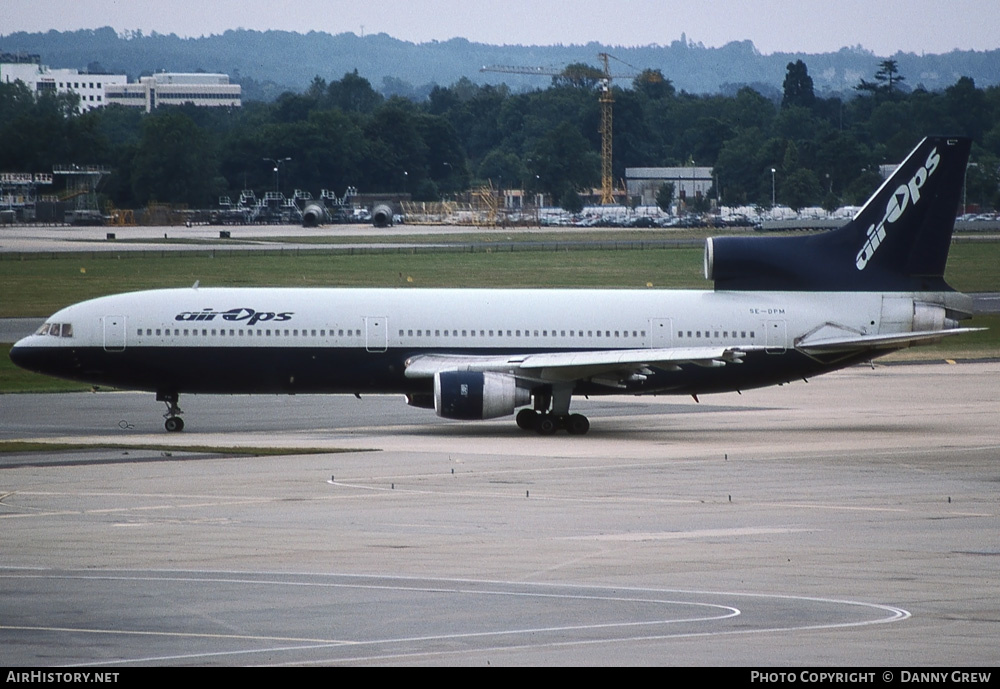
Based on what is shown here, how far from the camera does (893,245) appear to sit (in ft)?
146

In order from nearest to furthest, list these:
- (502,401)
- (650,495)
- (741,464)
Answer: (650,495) < (741,464) < (502,401)

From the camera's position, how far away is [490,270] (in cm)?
10862

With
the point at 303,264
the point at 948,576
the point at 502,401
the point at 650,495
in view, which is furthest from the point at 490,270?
the point at 948,576

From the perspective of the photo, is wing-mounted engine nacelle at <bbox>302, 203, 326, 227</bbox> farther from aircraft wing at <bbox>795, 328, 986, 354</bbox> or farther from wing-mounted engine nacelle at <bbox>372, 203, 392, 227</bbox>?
aircraft wing at <bbox>795, 328, 986, 354</bbox>

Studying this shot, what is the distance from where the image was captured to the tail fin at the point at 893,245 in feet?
146

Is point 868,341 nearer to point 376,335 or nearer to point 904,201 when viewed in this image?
point 904,201

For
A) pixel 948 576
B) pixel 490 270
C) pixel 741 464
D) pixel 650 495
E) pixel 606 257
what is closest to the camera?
pixel 948 576

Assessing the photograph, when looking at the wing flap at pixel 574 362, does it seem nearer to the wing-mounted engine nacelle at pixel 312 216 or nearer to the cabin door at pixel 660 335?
the cabin door at pixel 660 335

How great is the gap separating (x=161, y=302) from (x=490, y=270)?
65.7 meters

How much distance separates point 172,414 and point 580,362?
12.0 meters

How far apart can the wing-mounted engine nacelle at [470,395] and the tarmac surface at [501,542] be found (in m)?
0.90

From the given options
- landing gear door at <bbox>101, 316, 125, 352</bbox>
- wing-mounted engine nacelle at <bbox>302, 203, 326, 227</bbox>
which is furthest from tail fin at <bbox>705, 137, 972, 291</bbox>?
wing-mounted engine nacelle at <bbox>302, 203, 326, 227</bbox>

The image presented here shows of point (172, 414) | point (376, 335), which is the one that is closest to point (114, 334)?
point (172, 414)

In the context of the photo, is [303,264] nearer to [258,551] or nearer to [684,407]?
[684,407]
